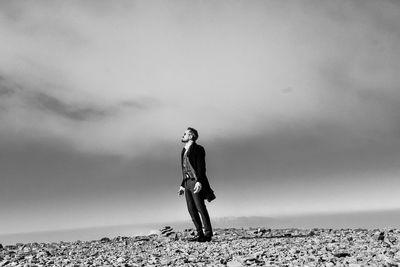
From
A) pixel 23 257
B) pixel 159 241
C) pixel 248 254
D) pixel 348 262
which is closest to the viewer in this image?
pixel 348 262

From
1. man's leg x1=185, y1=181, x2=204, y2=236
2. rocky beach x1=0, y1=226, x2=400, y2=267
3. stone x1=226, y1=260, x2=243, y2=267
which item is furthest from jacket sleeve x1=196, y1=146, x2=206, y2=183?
stone x1=226, y1=260, x2=243, y2=267

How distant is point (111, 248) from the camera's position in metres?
13.6

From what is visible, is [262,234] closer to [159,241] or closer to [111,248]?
[159,241]

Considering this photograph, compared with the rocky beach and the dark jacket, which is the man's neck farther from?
the rocky beach

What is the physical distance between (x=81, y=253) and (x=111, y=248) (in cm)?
121

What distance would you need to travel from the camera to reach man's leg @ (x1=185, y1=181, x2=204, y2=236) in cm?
1397

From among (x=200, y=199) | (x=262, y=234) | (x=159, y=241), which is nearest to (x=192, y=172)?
(x=200, y=199)

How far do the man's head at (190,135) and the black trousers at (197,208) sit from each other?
1.20 metres

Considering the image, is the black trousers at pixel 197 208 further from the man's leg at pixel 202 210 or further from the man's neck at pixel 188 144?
the man's neck at pixel 188 144

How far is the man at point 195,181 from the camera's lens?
1376cm

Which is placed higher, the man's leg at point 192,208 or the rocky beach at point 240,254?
the man's leg at point 192,208

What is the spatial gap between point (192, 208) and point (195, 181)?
0.84 meters

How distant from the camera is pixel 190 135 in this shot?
13.9 meters

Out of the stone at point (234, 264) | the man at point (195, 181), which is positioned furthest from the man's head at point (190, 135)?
the stone at point (234, 264)
